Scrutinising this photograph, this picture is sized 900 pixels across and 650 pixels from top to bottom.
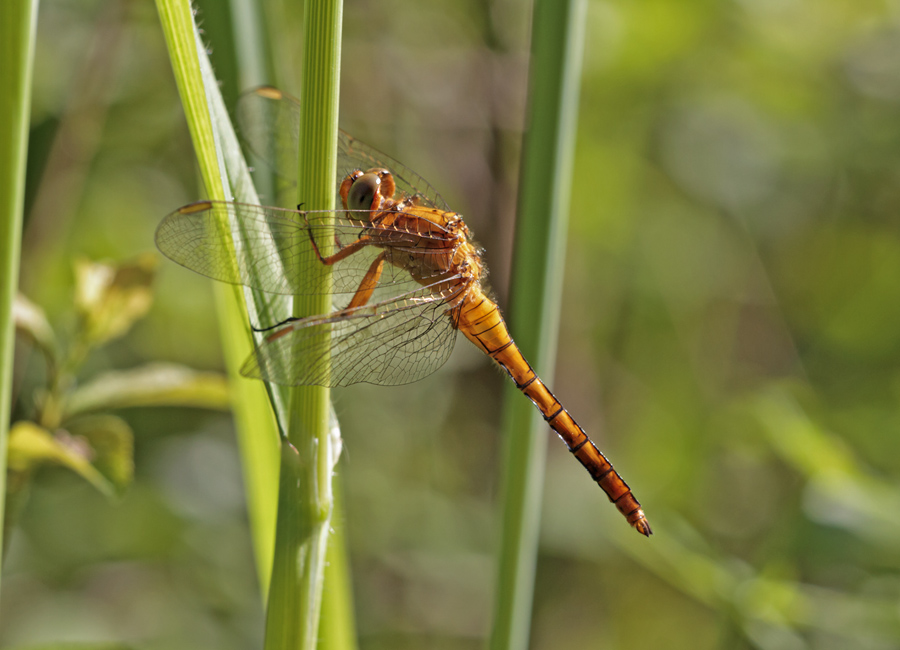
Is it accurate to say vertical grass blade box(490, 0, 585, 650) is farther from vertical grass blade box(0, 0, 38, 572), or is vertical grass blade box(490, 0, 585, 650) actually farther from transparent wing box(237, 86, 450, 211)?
vertical grass blade box(0, 0, 38, 572)

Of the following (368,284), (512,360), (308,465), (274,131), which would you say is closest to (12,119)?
(308,465)

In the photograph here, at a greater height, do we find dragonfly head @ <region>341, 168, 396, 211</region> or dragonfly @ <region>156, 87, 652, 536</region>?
dragonfly head @ <region>341, 168, 396, 211</region>

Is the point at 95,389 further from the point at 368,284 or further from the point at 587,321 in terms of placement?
the point at 587,321

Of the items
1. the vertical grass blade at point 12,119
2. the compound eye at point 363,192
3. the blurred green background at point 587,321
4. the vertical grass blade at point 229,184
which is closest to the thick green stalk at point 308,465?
the vertical grass blade at point 229,184

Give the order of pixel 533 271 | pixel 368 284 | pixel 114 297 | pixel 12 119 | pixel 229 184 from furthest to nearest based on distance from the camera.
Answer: pixel 368 284 < pixel 114 297 < pixel 533 271 < pixel 229 184 < pixel 12 119

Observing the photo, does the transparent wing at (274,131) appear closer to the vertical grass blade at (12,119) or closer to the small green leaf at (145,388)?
the small green leaf at (145,388)

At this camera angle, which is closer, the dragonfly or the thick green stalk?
the thick green stalk

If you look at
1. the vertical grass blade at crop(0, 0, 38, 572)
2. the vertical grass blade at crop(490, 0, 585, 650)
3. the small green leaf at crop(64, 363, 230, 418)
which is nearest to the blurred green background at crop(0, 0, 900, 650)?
the small green leaf at crop(64, 363, 230, 418)
